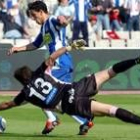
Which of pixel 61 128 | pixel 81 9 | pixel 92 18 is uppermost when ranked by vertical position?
pixel 81 9

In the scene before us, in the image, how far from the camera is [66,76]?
11617 mm

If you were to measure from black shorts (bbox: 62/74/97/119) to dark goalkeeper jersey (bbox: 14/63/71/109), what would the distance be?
11cm

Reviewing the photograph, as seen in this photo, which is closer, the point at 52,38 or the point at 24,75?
the point at 24,75

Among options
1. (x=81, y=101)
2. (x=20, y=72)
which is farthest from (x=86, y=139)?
(x=20, y=72)

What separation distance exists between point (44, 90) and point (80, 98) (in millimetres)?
479

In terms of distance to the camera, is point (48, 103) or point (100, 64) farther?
point (100, 64)

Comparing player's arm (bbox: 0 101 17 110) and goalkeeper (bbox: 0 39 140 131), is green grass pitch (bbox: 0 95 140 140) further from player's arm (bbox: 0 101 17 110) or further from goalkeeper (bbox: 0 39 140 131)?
goalkeeper (bbox: 0 39 140 131)

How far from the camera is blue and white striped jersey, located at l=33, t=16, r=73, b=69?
10977mm

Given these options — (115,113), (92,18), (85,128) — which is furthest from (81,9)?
(115,113)

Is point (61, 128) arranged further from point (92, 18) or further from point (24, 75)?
point (92, 18)

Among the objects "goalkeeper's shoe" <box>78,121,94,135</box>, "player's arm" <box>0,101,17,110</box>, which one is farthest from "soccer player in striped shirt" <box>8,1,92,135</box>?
"player's arm" <box>0,101,17,110</box>

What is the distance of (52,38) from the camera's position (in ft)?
36.8

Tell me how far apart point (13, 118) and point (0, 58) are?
592 centimetres

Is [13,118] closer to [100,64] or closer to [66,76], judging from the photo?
[66,76]
